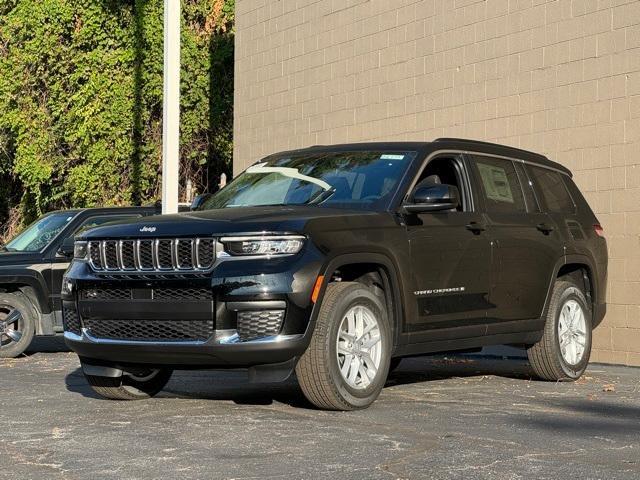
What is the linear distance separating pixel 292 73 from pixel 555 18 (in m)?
5.19

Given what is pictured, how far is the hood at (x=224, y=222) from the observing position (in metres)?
8.26

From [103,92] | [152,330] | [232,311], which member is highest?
[103,92]

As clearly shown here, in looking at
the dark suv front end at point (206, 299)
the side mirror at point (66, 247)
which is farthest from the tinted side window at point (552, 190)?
the side mirror at point (66, 247)

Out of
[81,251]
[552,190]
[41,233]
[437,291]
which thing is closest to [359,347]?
[437,291]

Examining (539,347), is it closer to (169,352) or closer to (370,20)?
(169,352)

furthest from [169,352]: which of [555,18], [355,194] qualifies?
[555,18]

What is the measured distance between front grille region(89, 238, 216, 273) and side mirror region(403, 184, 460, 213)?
1.64 m

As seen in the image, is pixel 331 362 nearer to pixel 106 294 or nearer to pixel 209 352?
pixel 209 352

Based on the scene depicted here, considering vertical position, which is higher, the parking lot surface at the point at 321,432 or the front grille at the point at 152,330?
the front grille at the point at 152,330

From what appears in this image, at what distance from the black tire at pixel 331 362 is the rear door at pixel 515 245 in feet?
5.50

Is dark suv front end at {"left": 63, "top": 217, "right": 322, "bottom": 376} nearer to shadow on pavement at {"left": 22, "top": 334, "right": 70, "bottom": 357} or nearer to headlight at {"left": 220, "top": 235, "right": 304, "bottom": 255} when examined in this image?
headlight at {"left": 220, "top": 235, "right": 304, "bottom": 255}

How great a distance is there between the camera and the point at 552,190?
11.3m

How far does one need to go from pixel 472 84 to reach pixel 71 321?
23.3 feet

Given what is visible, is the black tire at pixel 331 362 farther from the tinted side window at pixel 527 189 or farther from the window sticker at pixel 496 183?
the tinted side window at pixel 527 189
